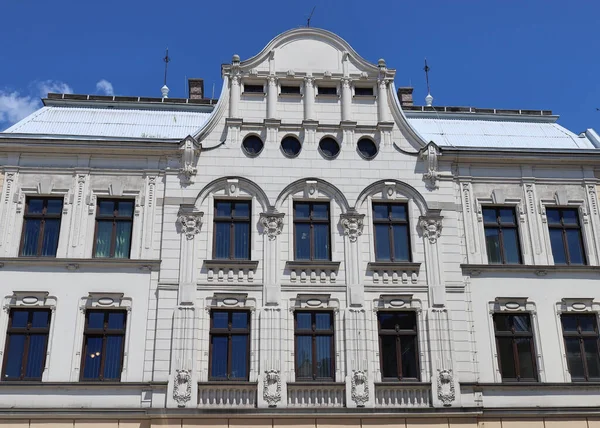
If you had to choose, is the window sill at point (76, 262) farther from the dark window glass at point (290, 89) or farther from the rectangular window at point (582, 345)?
the rectangular window at point (582, 345)

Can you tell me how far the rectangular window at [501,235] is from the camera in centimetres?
2348

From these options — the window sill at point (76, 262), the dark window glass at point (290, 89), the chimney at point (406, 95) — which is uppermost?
the chimney at point (406, 95)

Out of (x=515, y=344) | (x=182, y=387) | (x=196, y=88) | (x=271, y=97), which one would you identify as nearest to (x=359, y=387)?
(x=182, y=387)

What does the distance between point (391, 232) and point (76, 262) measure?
34.1ft

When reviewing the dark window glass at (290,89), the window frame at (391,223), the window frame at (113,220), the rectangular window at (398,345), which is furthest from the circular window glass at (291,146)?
the rectangular window at (398,345)

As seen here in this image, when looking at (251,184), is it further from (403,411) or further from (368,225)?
(403,411)

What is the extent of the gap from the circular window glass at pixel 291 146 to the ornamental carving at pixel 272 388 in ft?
25.3

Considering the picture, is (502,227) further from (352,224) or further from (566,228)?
(352,224)

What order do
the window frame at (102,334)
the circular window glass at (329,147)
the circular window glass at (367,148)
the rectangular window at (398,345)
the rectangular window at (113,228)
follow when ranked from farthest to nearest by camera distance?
the circular window glass at (367,148) → the circular window glass at (329,147) → the rectangular window at (113,228) → the rectangular window at (398,345) → the window frame at (102,334)

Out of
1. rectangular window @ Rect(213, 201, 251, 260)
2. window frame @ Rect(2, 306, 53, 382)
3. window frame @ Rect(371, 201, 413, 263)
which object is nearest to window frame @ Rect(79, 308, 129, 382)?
window frame @ Rect(2, 306, 53, 382)

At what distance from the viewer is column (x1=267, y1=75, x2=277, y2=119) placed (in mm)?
24438

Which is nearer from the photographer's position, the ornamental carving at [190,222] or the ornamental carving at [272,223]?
the ornamental carving at [190,222]

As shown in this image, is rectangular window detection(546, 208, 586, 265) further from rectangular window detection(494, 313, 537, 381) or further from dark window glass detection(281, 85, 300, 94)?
dark window glass detection(281, 85, 300, 94)

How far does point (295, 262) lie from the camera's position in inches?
878
